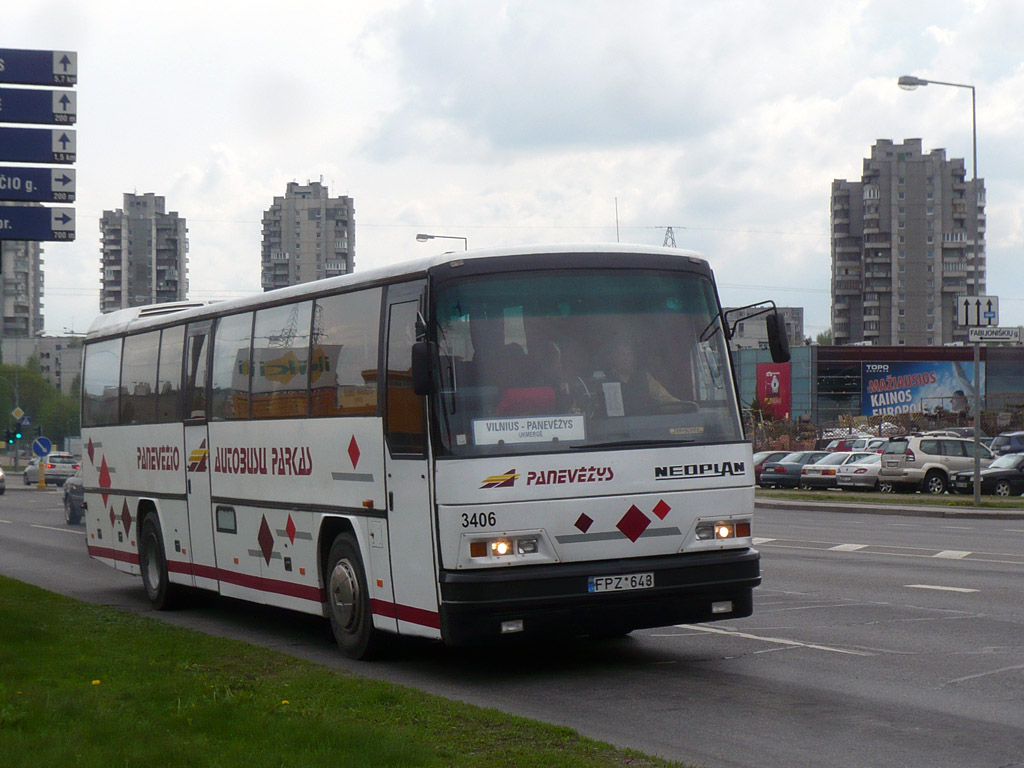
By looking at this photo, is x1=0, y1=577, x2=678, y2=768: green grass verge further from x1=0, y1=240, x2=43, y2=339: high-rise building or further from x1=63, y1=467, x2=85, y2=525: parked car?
x1=0, y1=240, x2=43, y2=339: high-rise building

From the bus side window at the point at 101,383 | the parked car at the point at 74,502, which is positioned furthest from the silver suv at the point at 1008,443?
the bus side window at the point at 101,383

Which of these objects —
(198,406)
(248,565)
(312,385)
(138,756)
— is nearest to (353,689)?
(138,756)

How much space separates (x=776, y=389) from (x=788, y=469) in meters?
54.9

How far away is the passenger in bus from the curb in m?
23.0

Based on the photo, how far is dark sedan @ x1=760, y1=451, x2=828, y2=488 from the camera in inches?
1950

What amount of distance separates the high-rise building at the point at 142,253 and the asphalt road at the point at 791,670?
138084mm

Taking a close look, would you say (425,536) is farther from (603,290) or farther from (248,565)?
(248,565)

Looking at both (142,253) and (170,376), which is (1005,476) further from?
(142,253)

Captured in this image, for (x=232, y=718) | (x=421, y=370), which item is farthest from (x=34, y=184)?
(x=232, y=718)

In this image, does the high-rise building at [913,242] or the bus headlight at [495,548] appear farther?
the high-rise building at [913,242]

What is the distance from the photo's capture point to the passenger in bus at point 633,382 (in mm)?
9664

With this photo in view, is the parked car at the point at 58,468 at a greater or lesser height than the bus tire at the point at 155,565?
lesser

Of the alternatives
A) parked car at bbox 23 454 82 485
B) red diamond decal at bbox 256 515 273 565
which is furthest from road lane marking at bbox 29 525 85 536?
parked car at bbox 23 454 82 485

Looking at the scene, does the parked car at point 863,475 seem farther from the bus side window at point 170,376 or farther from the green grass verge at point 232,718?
the green grass verge at point 232,718
